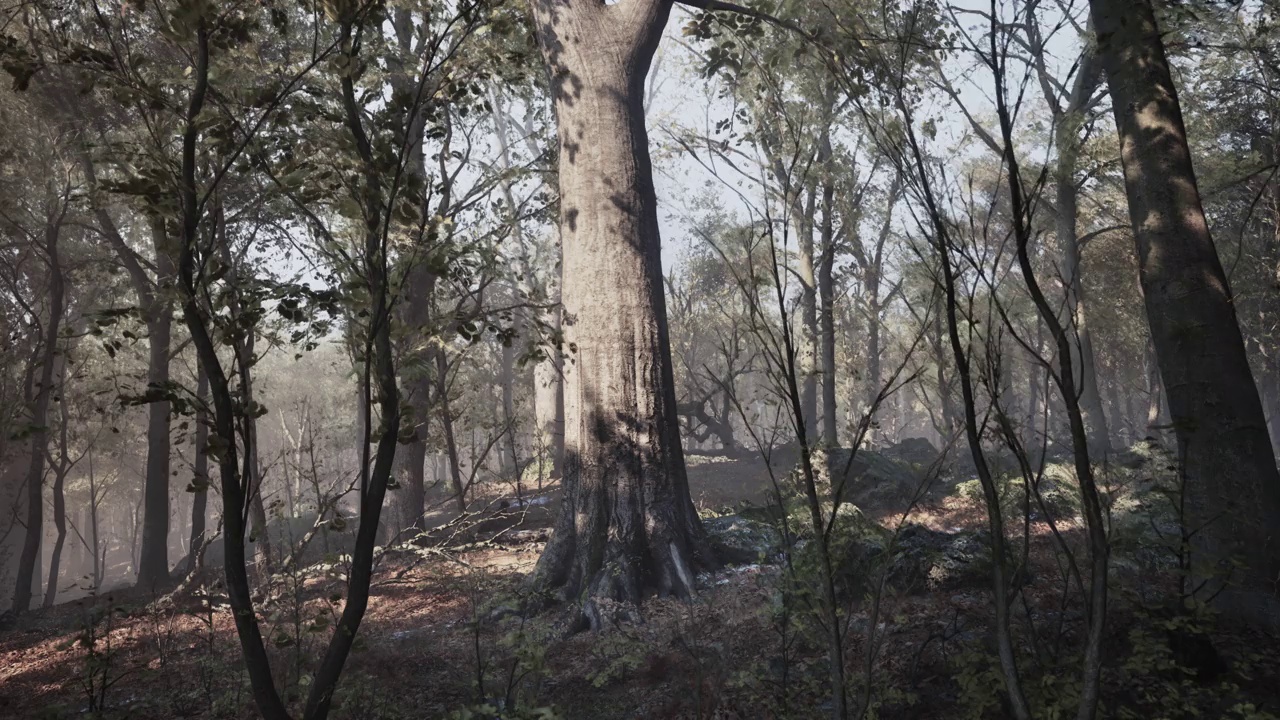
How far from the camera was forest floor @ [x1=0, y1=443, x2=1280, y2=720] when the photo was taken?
341 cm

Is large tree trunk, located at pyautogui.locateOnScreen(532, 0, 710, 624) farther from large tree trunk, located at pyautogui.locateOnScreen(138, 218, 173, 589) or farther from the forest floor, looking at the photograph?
large tree trunk, located at pyautogui.locateOnScreen(138, 218, 173, 589)

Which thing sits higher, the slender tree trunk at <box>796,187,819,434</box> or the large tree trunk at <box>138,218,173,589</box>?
the slender tree trunk at <box>796,187,819,434</box>

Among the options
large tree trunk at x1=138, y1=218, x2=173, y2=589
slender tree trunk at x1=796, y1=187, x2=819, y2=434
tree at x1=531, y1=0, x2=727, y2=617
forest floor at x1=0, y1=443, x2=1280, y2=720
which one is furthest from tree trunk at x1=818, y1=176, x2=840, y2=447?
large tree trunk at x1=138, y1=218, x2=173, y2=589

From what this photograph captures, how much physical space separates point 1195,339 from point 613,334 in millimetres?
Answer: 4200

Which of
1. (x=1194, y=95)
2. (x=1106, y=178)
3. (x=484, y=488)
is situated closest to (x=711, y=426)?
(x=484, y=488)

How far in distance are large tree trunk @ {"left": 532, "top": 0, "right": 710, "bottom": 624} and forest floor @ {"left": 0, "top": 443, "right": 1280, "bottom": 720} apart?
1.60ft

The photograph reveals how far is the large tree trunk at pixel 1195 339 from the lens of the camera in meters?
4.17

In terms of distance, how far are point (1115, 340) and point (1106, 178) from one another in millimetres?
12518

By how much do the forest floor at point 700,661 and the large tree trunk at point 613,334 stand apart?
1.60 feet

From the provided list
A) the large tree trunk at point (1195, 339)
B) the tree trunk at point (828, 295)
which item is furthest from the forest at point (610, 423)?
the tree trunk at point (828, 295)

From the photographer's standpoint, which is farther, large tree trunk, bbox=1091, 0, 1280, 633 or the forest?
large tree trunk, bbox=1091, 0, 1280, 633

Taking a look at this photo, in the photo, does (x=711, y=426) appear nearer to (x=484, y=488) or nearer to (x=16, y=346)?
(x=484, y=488)

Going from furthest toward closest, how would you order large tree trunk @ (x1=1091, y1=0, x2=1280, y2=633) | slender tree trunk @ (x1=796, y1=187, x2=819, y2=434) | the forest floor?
slender tree trunk @ (x1=796, y1=187, x2=819, y2=434) < large tree trunk @ (x1=1091, y1=0, x2=1280, y2=633) < the forest floor

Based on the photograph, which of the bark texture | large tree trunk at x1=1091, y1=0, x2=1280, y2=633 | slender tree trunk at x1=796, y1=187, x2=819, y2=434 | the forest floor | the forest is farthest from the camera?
slender tree trunk at x1=796, y1=187, x2=819, y2=434
